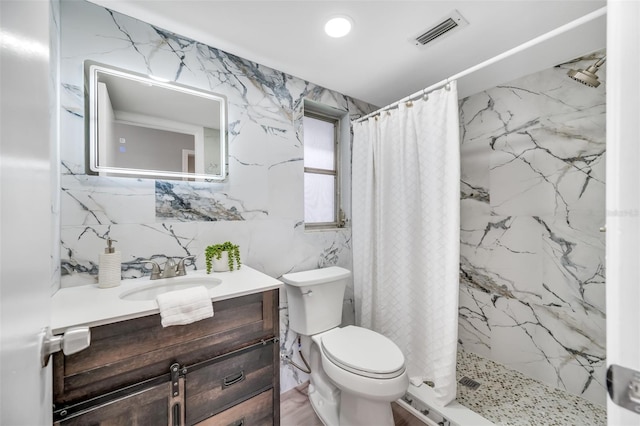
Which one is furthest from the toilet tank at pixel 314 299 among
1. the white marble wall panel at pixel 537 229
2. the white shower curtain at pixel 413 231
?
the white marble wall panel at pixel 537 229

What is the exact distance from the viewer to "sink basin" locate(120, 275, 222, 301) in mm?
1193

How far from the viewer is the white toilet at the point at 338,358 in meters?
1.26

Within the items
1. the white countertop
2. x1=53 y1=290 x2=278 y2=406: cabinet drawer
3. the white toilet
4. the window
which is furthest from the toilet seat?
the window

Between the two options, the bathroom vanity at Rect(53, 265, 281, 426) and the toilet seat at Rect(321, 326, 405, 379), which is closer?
the bathroom vanity at Rect(53, 265, 281, 426)

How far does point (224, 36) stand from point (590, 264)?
2628mm

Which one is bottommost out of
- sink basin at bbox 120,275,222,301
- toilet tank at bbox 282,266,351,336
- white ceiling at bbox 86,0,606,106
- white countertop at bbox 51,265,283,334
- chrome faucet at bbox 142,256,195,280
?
toilet tank at bbox 282,266,351,336

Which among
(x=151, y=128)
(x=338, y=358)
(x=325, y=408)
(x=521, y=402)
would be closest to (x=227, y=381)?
(x=338, y=358)

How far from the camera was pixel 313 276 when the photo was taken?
175cm

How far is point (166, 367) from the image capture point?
98cm

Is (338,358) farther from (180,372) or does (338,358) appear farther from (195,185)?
(195,185)

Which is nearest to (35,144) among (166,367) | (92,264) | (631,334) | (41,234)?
(41,234)

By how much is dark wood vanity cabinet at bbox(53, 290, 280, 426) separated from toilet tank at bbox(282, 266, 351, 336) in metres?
0.43

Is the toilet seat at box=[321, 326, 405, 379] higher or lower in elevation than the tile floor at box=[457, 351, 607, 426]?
higher

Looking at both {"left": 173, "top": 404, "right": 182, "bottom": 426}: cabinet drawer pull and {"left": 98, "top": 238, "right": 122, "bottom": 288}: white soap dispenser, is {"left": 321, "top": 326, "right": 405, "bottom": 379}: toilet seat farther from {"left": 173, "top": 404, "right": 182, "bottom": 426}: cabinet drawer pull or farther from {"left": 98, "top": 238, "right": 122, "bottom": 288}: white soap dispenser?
{"left": 98, "top": 238, "right": 122, "bottom": 288}: white soap dispenser
